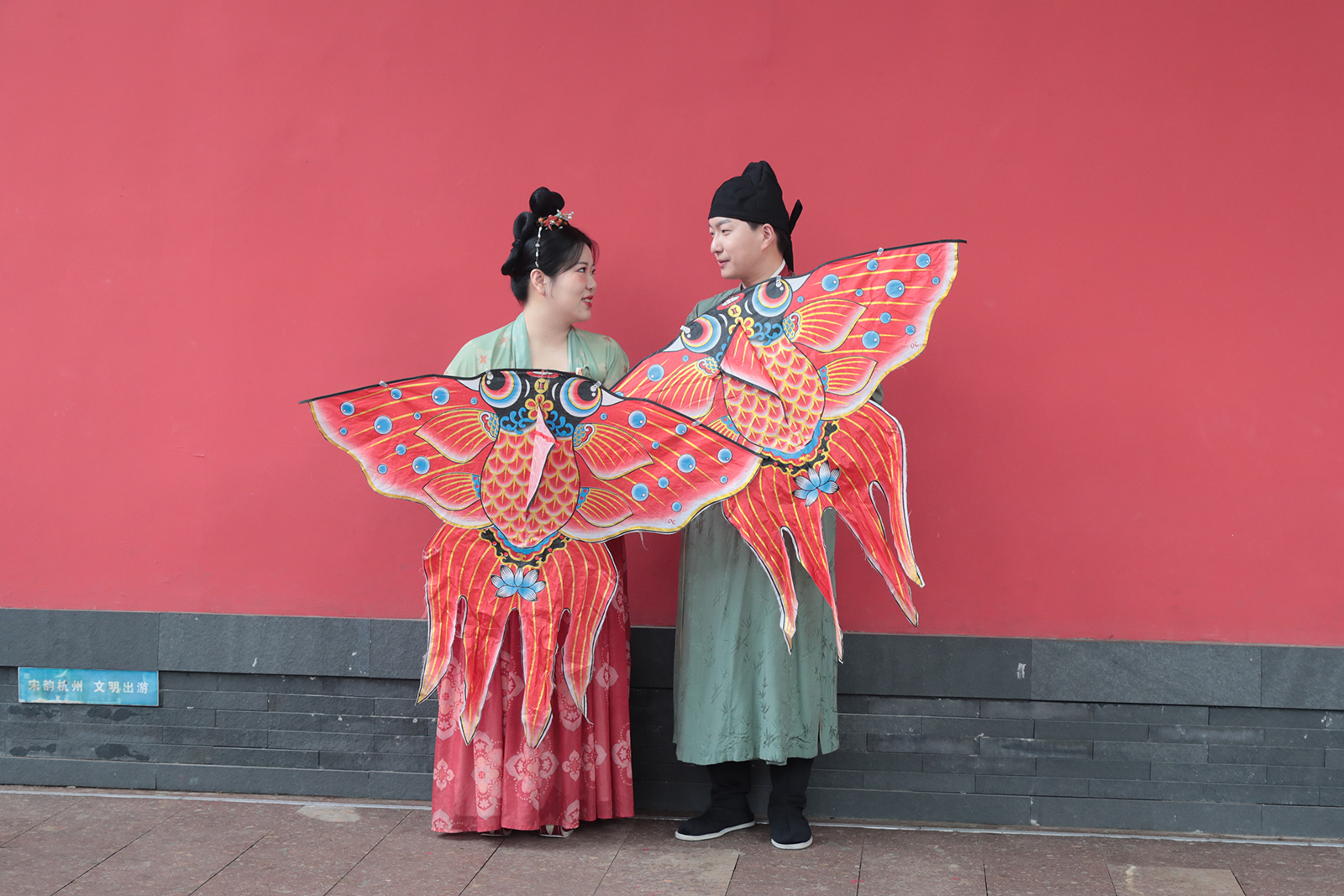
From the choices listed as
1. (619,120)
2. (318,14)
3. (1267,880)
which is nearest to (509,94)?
(619,120)

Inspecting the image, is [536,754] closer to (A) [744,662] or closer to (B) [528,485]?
(A) [744,662]

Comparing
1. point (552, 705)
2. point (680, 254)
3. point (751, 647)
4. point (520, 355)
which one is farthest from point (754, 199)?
point (552, 705)

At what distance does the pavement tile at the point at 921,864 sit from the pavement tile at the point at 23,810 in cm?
205

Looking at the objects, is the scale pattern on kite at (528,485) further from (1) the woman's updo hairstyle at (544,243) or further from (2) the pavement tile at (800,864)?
(2) the pavement tile at (800,864)

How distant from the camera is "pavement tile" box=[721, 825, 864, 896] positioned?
7.52ft

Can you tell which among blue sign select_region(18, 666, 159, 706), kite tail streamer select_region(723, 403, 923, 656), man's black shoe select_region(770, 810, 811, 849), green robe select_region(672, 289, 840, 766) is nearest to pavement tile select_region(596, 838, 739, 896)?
man's black shoe select_region(770, 810, 811, 849)

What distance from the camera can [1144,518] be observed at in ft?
8.78

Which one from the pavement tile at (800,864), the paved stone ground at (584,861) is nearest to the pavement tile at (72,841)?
the paved stone ground at (584,861)

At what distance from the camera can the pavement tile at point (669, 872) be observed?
7.48ft

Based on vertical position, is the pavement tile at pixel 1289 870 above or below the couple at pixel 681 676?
below

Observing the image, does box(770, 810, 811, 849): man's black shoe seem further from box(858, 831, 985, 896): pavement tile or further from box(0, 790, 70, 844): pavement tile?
box(0, 790, 70, 844): pavement tile

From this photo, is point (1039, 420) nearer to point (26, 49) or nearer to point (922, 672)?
point (922, 672)

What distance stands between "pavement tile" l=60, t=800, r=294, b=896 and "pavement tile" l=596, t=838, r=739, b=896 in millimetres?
897

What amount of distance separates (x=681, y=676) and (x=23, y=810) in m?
1.77
